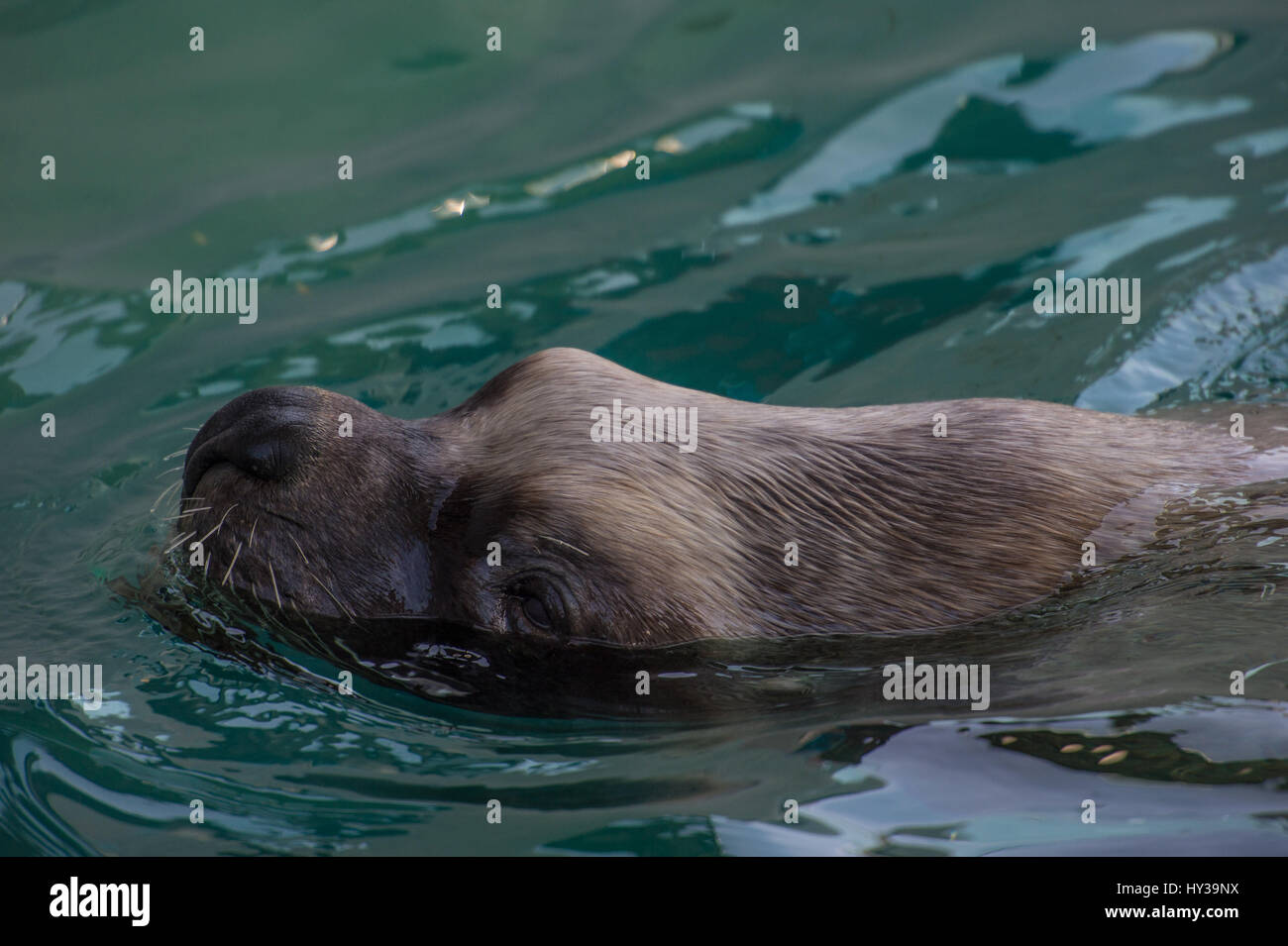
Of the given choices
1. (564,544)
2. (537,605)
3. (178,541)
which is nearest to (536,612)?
(537,605)

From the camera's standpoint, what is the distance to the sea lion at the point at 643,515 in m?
4.14

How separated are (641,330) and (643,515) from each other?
340cm

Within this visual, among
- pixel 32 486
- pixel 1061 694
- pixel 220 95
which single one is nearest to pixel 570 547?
pixel 1061 694

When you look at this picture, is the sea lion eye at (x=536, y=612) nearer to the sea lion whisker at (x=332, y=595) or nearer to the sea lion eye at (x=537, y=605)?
the sea lion eye at (x=537, y=605)

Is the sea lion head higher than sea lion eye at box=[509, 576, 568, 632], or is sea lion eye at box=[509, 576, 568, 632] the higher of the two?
the sea lion head

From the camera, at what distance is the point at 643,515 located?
4078mm

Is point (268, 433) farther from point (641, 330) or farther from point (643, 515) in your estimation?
point (641, 330)

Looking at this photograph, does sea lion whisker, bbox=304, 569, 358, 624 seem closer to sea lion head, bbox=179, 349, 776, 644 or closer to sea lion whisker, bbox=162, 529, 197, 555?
sea lion head, bbox=179, 349, 776, 644

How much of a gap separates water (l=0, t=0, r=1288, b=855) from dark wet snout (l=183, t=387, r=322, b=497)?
0.62 meters

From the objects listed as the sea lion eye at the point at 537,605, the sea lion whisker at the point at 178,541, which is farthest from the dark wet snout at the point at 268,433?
the sea lion eye at the point at 537,605

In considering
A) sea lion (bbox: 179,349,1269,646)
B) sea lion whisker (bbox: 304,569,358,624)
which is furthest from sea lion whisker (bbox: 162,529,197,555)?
sea lion whisker (bbox: 304,569,358,624)

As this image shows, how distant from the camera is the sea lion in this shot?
4141mm

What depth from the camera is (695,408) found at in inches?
177

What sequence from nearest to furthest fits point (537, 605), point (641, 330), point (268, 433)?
point (537, 605), point (268, 433), point (641, 330)
